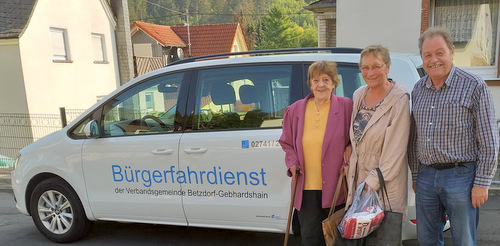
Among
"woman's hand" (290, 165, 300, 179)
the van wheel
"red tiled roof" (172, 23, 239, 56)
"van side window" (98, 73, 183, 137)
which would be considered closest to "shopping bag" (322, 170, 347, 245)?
"woman's hand" (290, 165, 300, 179)

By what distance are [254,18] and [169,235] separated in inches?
3658

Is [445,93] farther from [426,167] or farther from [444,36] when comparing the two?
[426,167]

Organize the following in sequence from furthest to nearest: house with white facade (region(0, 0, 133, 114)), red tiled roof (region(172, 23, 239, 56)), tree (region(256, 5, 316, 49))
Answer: tree (region(256, 5, 316, 49)), red tiled roof (region(172, 23, 239, 56)), house with white facade (region(0, 0, 133, 114))

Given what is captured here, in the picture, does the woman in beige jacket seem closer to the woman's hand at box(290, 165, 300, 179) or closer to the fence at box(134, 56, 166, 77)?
the woman's hand at box(290, 165, 300, 179)

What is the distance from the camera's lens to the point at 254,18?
9288 centimetres

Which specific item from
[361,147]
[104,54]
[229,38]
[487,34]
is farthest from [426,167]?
[229,38]

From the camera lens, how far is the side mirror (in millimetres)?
3510

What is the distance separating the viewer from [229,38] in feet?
127

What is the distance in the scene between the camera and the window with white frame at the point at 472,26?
22.4ft

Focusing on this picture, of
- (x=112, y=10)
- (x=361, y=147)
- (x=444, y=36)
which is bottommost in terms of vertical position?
(x=361, y=147)

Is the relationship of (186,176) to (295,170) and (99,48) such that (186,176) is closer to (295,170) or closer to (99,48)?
(295,170)

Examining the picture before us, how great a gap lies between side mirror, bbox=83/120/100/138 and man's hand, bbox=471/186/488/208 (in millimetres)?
3126

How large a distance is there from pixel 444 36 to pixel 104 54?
54.3 ft

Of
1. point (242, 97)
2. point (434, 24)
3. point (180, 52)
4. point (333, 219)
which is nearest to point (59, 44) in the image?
point (434, 24)
